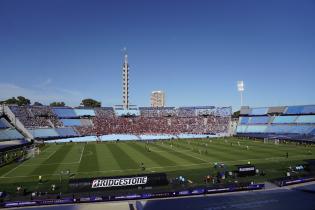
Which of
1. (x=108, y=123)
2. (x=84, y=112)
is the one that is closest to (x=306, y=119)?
(x=108, y=123)

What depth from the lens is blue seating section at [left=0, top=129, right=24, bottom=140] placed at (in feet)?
246

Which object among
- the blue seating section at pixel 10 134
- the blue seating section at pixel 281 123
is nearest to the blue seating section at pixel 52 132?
the blue seating section at pixel 10 134

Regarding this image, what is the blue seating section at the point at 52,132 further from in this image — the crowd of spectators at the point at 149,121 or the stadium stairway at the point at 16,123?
the crowd of spectators at the point at 149,121

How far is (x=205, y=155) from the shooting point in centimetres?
5719

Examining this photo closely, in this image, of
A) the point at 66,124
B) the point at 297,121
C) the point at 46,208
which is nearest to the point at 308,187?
the point at 46,208

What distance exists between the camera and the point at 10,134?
78250 millimetres

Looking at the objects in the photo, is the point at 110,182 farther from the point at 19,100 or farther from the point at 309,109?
the point at 19,100

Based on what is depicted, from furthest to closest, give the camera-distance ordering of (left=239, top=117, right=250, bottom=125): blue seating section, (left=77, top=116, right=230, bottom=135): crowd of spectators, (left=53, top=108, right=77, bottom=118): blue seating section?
(left=239, top=117, right=250, bottom=125): blue seating section → (left=77, top=116, right=230, bottom=135): crowd of spectators → (left=53, top=108, right=77, bottom=118): blue seating section

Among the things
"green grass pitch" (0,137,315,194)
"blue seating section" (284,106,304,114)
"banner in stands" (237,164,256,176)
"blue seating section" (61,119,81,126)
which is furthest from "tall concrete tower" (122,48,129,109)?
"banner in stands" (237,164,256,176)

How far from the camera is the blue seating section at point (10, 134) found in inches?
2958

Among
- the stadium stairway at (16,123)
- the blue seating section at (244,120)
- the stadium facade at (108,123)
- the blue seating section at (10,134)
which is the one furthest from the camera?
the blue seating section at (244,120)

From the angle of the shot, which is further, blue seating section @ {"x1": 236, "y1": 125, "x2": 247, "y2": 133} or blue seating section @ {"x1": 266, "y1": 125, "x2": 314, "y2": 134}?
blue seating section @ {"x1": 236, "y1": 125, "x2": 247, "y2": 133}

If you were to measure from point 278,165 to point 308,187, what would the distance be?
44.5ft

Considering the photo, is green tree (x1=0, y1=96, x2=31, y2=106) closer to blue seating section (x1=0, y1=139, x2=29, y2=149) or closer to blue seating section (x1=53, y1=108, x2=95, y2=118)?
blue seating section (x1=53, y1=108, x2=95, y2=118)
